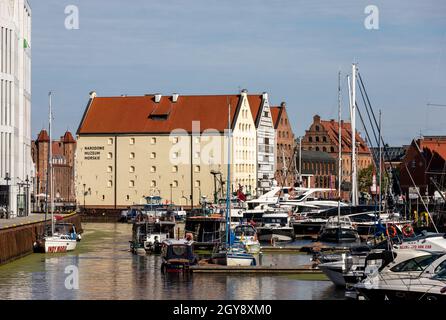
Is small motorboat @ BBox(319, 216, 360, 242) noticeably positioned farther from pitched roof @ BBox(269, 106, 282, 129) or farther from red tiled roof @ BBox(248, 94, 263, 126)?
pitched roof @ BBox(269, 106, 282, 129)

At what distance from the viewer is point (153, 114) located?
150 m

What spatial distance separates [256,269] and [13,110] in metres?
48.2

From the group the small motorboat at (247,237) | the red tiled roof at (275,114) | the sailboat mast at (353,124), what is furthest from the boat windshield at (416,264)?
the red tiled roof at (275,114)

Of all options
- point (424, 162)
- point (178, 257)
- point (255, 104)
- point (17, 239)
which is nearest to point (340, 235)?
point (178, 257)

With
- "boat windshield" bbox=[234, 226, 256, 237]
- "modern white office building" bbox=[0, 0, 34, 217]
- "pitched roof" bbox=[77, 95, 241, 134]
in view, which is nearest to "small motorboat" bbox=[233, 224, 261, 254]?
"boat windshield" bbox=[234, 226, 256, 237]

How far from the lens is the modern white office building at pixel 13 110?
97250 mm

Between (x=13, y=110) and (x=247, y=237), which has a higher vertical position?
(x=13, y=110)

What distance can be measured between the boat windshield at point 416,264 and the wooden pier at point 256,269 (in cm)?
1559

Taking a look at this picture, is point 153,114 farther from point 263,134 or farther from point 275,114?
point 275,114

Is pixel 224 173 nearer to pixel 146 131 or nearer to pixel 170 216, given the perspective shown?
pixel 146 131

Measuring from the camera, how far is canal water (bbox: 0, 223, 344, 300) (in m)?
48.6

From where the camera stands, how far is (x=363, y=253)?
49312 mm

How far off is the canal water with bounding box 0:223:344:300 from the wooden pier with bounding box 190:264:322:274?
66 centimetres

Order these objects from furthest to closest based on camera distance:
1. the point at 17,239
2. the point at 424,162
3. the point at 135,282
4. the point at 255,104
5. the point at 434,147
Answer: the point at 255,104, the point at 424,162, the point at 434,147, the point at 17,239, the point at 135,282
